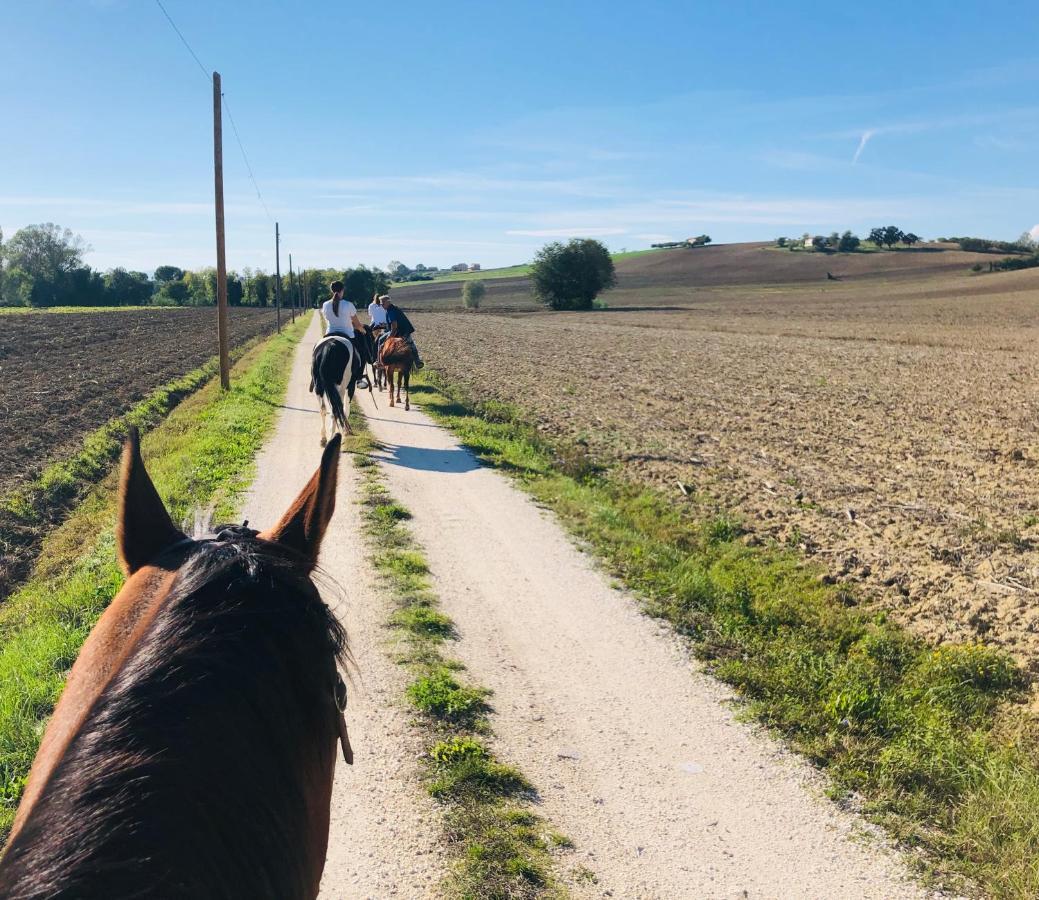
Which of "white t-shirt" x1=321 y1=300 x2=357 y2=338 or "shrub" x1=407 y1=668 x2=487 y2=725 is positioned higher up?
"white t-shirt" x1=321 y1=300 x2=357 y2=338

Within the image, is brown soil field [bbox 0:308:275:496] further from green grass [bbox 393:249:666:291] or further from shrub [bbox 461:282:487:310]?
green grass [bbox 393:249:666:291]

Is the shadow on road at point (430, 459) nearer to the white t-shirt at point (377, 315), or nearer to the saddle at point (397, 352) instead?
the saddle at point (397, 352)

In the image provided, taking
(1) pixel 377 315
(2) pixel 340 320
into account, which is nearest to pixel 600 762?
(2) pixel 340 320

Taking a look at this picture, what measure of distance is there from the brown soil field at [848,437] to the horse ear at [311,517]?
580 cm

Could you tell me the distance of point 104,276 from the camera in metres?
104

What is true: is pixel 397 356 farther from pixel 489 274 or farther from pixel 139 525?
pixel 489 274

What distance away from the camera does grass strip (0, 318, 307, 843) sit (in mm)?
4637

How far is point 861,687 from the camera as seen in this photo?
519 cm

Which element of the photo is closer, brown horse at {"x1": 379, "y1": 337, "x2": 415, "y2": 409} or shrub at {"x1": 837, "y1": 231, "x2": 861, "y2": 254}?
brown horse at {"x1": 379, "y1": 337, "x2": 415, "y2": 409}

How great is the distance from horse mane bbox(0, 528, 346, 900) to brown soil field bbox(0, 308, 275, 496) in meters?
11.3

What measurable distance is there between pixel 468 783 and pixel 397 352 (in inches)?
A: 523

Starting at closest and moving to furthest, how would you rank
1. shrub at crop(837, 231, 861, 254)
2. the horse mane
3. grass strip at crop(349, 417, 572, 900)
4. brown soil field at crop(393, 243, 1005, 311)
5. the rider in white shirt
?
the horse mane → grass strip at crop(349, 417, 572, 900) → the rider in white shirt → brown soil field at crop(393, 243, 1005, 311) → shrub at crop(837, 231, 861, 254)

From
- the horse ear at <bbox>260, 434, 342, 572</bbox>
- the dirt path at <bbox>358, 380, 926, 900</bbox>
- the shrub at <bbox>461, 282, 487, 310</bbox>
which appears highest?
the shrub at <bbox>461, 282, 487, 310</bbox>

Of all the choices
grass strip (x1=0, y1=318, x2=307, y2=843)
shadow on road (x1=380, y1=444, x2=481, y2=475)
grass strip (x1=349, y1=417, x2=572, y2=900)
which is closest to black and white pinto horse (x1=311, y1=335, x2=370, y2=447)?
shadow on road (x1=380, y1=444, x2=481, y2=475)
